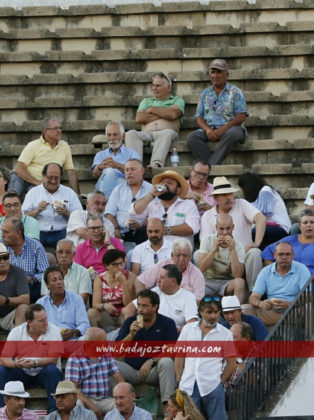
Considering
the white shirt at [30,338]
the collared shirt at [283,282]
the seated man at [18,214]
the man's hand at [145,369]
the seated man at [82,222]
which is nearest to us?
the man's hand at [145,369]

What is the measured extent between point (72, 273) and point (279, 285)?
2.06 m

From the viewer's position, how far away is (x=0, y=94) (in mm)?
21750

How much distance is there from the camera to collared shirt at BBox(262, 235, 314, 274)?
684 inches

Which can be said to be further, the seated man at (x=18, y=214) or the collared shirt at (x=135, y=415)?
the seated man at (x=18, y=214)

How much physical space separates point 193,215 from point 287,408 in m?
3.09

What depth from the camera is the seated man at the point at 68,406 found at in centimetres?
1551

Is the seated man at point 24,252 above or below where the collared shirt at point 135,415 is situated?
above

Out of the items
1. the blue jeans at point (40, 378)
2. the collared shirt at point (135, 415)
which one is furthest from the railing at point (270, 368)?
the blue jeans at point (40, 378)

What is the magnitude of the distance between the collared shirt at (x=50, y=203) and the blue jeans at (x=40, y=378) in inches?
108

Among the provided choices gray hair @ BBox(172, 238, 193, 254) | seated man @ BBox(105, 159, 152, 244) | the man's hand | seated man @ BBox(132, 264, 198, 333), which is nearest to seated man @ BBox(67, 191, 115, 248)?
seated man @ BBox(105, 159, 152, 244)

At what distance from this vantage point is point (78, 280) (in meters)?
17.3

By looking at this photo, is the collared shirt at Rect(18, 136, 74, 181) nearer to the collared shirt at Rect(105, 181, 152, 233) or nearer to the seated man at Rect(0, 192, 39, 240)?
the collared shirt at Rect(105, 181, 152, 233)

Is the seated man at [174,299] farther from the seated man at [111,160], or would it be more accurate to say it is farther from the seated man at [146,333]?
the seated man at [111,160]

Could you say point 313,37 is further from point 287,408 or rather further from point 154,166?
point 287,408
